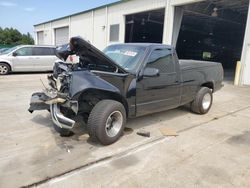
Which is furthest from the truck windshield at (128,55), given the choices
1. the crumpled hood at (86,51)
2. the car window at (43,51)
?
the car window at (43,51)

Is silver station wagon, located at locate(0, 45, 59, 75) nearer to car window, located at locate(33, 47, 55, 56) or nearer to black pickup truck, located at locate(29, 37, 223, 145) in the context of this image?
car window, located at locate(33, 47, 55, 56)

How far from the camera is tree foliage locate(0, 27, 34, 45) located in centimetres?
5256

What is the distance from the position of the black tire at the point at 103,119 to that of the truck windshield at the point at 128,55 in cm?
83

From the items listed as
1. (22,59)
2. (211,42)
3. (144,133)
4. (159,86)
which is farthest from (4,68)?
(211,42)

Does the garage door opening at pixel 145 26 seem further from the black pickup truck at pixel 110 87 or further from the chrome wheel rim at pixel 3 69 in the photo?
the black pickup truck at pixel 110 87

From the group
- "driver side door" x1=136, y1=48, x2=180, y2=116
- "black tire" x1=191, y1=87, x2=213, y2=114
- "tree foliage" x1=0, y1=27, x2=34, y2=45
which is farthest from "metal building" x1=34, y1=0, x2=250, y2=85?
"tree foliage" x1=0, y1=27, x2=34, y2=45

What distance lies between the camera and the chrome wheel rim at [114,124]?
4172mm

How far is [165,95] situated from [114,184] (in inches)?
103

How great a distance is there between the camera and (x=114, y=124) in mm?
4305

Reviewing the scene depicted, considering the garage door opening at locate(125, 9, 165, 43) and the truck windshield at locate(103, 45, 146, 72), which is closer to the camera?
the truck windshield at locate(103, 45, 146, 72)

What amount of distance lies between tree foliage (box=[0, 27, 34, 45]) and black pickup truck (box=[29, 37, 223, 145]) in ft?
176

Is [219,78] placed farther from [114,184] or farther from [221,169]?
[114,184]

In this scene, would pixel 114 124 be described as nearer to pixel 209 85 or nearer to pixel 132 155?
pixel 132 155

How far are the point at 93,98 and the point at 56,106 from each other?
67cm
